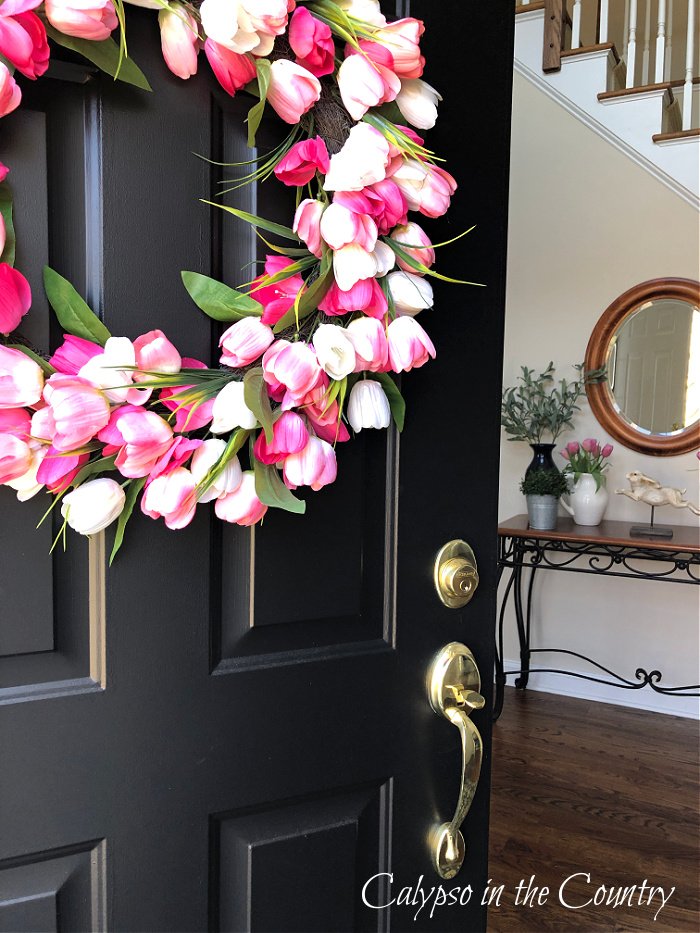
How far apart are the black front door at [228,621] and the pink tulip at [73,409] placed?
0.24ft

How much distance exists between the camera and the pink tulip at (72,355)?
555 mm

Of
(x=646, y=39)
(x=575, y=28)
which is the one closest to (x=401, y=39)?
(x=575, y=28)

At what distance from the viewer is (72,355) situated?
557mm

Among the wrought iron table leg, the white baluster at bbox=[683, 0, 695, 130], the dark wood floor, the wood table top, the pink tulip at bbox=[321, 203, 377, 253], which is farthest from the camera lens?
the wrought iron table leg

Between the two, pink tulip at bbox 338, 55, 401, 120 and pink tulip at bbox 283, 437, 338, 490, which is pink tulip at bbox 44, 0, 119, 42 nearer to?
pink tulip at bbox 338, 55, 401, 120

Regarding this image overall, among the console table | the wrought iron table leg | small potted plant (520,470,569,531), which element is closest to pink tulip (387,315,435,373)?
the console table

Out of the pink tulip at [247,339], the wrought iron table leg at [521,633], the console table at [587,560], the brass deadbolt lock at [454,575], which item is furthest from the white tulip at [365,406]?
the wrought iron table leg at [521,633]

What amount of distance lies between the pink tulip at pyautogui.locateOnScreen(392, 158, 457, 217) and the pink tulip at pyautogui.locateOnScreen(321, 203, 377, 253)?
6 centimetres

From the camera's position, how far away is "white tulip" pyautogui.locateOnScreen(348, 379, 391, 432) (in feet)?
2.15

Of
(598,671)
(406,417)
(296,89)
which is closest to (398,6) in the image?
(296,89)

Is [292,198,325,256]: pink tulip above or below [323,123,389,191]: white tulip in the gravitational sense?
below

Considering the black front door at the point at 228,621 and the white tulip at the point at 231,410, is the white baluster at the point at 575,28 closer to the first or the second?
the black front door at the point at 228,621

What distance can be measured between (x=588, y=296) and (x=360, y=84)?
263 centimetres

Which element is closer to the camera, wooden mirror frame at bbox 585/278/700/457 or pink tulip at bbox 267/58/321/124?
pink tulip at bbox 267/58/321/124
